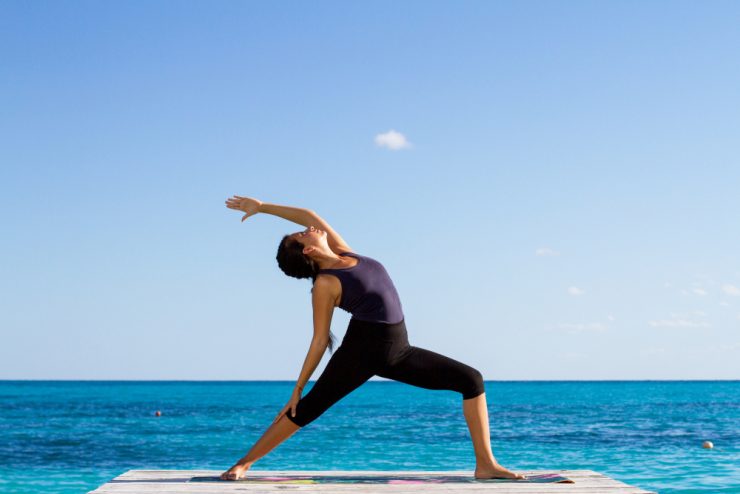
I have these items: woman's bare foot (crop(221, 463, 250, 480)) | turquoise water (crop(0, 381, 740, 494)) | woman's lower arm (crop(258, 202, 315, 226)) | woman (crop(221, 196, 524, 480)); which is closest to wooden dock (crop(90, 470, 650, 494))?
woman's bare foot (crop(221, 463, 250, 480))

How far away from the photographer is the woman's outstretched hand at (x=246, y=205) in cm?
685

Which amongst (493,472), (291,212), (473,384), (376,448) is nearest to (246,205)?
(291,212)

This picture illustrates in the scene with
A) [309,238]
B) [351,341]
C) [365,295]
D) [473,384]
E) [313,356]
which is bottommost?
[473,384]

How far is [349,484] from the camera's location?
250 inches

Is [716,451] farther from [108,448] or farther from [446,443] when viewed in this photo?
[108,448]

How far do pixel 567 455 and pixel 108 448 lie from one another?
14046mm

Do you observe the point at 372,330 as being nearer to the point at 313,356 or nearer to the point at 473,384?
the point at 313,356

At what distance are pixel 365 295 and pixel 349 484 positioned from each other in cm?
130

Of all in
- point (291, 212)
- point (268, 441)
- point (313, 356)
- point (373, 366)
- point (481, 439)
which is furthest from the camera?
point (291, 212)

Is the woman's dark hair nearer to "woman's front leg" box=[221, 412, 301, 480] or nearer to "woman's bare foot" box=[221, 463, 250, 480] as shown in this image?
"woman's front leg" box=[221, 412, 301, 480]

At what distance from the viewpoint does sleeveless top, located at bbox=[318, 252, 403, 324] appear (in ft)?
20.6

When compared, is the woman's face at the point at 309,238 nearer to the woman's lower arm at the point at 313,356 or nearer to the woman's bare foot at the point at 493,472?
the woman's lower arm at the point at 313,356

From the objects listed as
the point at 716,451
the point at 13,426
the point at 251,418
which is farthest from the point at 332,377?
the point at 251,418

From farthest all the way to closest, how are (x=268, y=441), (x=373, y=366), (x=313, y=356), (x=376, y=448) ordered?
(x=376, y=448)
(x=268, y=441)
(x=373, y=366)
(x=313, y=356)
